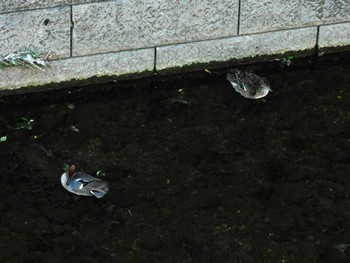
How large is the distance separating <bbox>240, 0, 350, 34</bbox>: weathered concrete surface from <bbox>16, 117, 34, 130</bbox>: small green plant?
7.80 ft

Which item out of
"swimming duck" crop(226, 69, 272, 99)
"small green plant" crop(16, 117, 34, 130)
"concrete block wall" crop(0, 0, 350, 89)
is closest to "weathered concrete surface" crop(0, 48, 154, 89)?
"concrete block wall" crop(0, 0, 350, 89)

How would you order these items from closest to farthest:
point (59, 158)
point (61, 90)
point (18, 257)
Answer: point (18, 257)
point (59, 158)
point (61, 90)

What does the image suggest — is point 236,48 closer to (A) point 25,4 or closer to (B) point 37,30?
(B) point 37,30

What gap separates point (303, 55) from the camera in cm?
868

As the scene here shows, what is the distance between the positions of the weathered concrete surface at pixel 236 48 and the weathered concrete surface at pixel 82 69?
20cm

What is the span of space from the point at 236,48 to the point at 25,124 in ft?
7.70

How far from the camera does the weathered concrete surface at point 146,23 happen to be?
782 cm

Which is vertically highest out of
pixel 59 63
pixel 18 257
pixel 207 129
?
pixel 59 63

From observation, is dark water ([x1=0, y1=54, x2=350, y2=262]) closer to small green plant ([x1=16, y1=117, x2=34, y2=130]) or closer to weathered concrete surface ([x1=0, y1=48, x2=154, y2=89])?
small green plant ([x1=16, y1=117, x2=34, y2=130])

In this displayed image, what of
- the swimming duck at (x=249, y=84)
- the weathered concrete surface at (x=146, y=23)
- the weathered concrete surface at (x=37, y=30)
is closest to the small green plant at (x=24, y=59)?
the weathered concrete surface at (x=37, y=30)

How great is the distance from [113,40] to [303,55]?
2.16m

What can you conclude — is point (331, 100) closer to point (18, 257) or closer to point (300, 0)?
point (300, 0)

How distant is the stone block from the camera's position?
7526 millimetres

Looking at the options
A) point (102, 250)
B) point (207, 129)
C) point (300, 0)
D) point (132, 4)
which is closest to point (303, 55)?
point (300, 0)
